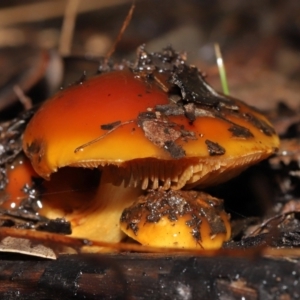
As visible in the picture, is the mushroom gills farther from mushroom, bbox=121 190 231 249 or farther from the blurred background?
the blurred background

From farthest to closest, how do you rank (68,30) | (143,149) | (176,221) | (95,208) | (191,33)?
(191,33) < (68,30) < (95,208) < (176,221) < (143,149)

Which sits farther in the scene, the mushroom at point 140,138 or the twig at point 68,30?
the twig at point 68,30

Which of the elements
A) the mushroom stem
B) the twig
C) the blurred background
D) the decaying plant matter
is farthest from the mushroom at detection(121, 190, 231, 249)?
the twig

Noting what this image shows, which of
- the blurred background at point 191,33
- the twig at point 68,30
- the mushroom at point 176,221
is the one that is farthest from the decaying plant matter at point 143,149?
the twig at point 68,30

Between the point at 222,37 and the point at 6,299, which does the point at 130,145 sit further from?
the point at 222,37

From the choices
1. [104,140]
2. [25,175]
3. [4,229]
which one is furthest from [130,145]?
[25,175]

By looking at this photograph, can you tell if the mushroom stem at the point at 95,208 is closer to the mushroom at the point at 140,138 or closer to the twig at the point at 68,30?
the mushroom at the point at 140,138

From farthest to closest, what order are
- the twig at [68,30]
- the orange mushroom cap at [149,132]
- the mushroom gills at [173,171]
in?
the twig at [68,30] → the mushroom gills at [173,171] → the orange mushroom cap at [149,132]

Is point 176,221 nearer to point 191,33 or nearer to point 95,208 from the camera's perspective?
point 95,208

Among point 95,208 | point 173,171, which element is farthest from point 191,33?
point 173,171
